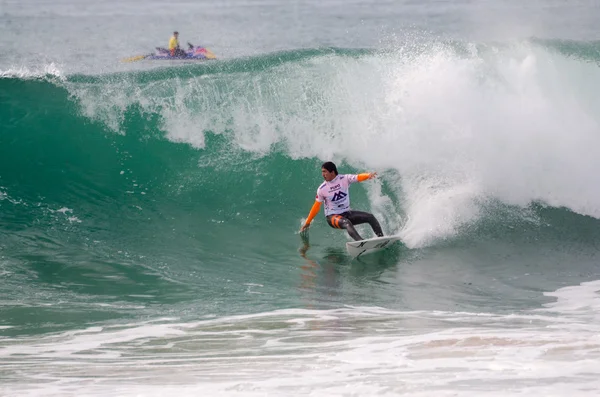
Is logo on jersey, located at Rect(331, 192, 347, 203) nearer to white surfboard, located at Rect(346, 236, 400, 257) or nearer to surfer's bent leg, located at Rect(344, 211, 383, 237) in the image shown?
surfer's bent leg, located at Rect(344, 211, 383, 237)

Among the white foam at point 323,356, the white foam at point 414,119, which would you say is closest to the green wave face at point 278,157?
the white foam at point 414,119

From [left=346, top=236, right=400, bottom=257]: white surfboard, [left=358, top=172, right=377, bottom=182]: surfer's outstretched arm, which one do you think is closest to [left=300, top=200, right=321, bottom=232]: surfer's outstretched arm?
[left=358, top=172, right=377, bottom=182]: surfer's outstretched arm

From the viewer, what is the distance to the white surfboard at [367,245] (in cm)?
1007

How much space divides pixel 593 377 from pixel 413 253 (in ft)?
16.9

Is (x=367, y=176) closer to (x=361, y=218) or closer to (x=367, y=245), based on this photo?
(x=361, y=218)

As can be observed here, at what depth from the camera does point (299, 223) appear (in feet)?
38.8

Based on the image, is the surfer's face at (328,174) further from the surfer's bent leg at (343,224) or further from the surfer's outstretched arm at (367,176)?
the surfer's bent leg at (343,224)

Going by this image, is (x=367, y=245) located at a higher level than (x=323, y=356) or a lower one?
higher

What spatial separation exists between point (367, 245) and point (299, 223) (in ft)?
6.28

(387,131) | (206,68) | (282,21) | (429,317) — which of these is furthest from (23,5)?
(429,317)

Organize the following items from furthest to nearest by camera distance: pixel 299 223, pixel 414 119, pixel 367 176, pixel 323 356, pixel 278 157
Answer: pixel 278 157 < pixel 414 119 < pixel 299 223 < pixel 367 176 < pixel 323 356

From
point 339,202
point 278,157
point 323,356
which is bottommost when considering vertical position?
point 323,356

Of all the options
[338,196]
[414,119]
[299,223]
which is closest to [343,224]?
[338,196]

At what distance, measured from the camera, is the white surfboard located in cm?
1007
